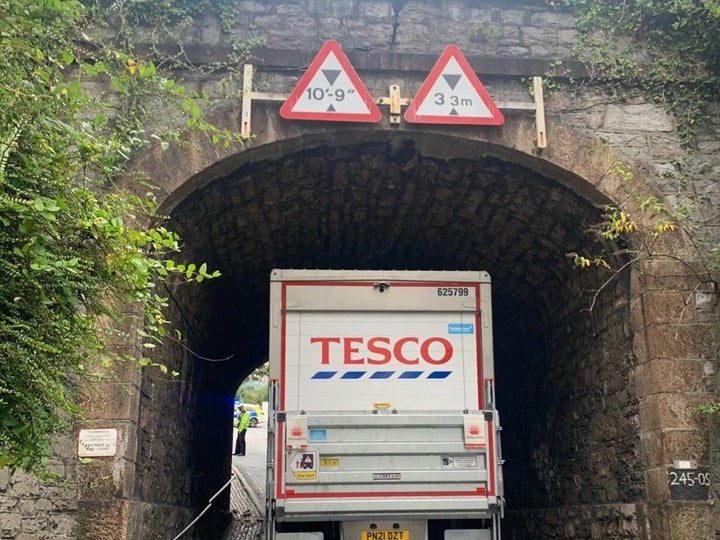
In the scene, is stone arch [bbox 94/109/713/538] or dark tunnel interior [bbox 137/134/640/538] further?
dark tunnel interior [bbox 137/134/640/538]

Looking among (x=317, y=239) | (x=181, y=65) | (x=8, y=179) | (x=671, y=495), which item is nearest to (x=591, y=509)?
(x=671, y=495)

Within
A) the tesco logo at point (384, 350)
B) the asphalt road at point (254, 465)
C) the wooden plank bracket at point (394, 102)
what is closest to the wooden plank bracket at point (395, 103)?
the wooden plank bracket at point (394, 102)

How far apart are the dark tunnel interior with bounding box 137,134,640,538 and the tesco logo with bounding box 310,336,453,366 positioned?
98 centimetres

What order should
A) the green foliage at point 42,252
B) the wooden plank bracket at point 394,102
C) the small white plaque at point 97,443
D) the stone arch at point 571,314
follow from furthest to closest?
the wooden plank bracket at point 394,102 → the stone arch at point 571,314 → the small white plaque at point 97,443 → the green foliage at point 42,252

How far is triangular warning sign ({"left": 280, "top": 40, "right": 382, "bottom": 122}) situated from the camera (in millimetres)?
5848

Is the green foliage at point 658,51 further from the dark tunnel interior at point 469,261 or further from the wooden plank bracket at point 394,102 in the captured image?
the wooden plank bracket at point 394,102

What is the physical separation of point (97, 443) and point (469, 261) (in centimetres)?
460

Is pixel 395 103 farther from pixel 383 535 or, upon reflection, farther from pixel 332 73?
pixel 383 535

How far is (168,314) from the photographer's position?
625cm

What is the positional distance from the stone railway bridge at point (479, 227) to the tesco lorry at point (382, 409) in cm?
107

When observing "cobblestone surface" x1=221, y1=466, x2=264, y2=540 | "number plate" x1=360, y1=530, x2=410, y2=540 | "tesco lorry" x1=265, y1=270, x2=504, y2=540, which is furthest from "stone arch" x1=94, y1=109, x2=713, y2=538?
"cobblestone surface" x1=221, y1=466, x2=264, y2=540

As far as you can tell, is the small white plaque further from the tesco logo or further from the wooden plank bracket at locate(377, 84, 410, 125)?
the wooden plank bracket at locate(377, 84, 410, 125)

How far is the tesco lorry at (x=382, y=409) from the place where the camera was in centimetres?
512

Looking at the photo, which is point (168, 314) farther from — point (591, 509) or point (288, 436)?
point (591, 509)
